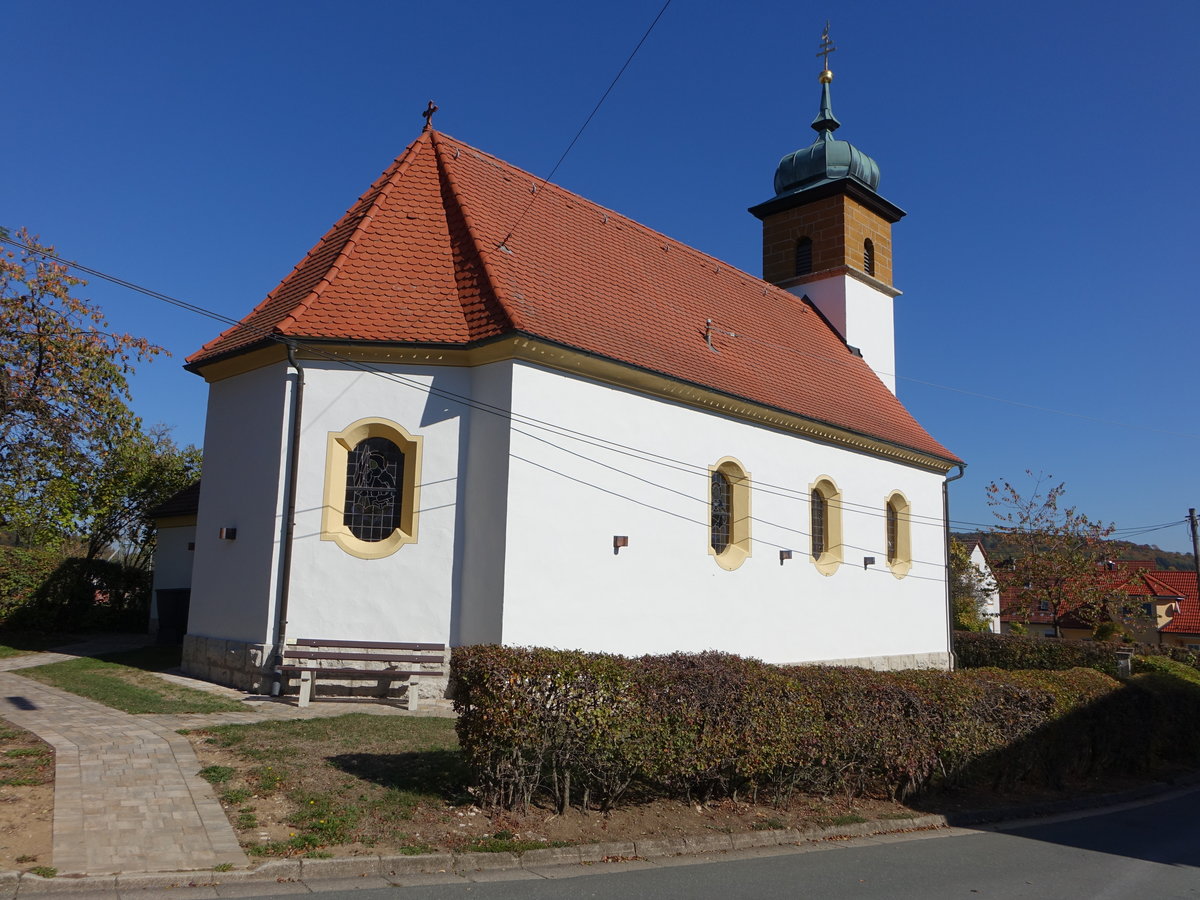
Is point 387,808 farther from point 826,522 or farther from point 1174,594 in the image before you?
point 1174,594

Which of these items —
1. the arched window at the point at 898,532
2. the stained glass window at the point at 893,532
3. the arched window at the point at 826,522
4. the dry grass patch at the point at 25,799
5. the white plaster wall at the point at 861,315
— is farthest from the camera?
the white plaster wall at the point at 861,315

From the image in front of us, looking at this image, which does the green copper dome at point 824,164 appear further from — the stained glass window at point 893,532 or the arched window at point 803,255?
the stained glass window at point 893,532

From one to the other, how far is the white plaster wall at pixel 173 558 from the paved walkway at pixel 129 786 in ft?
25.0

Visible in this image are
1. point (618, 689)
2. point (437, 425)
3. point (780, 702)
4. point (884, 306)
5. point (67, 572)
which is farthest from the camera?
point (884, 306)

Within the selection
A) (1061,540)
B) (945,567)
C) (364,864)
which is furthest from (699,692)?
(1061,540)

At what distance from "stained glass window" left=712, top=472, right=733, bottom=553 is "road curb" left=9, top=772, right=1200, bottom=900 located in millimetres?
7497

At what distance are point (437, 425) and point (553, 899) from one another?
8212mm

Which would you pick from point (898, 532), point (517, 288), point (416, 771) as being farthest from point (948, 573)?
point (416, 771)

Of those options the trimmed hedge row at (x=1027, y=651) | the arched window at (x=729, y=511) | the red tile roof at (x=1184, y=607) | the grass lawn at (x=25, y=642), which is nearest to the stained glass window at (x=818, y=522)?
the arched window at (x=729, y=511)

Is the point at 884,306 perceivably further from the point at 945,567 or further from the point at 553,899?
the point at 553,899

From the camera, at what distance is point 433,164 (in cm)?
1586

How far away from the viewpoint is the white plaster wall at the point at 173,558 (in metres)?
18.9

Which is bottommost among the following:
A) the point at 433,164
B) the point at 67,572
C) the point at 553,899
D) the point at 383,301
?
the point at 553,899

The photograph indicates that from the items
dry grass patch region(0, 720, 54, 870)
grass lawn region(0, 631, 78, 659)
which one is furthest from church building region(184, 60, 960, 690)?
grass lawn region(0, 631, 78, 659)
